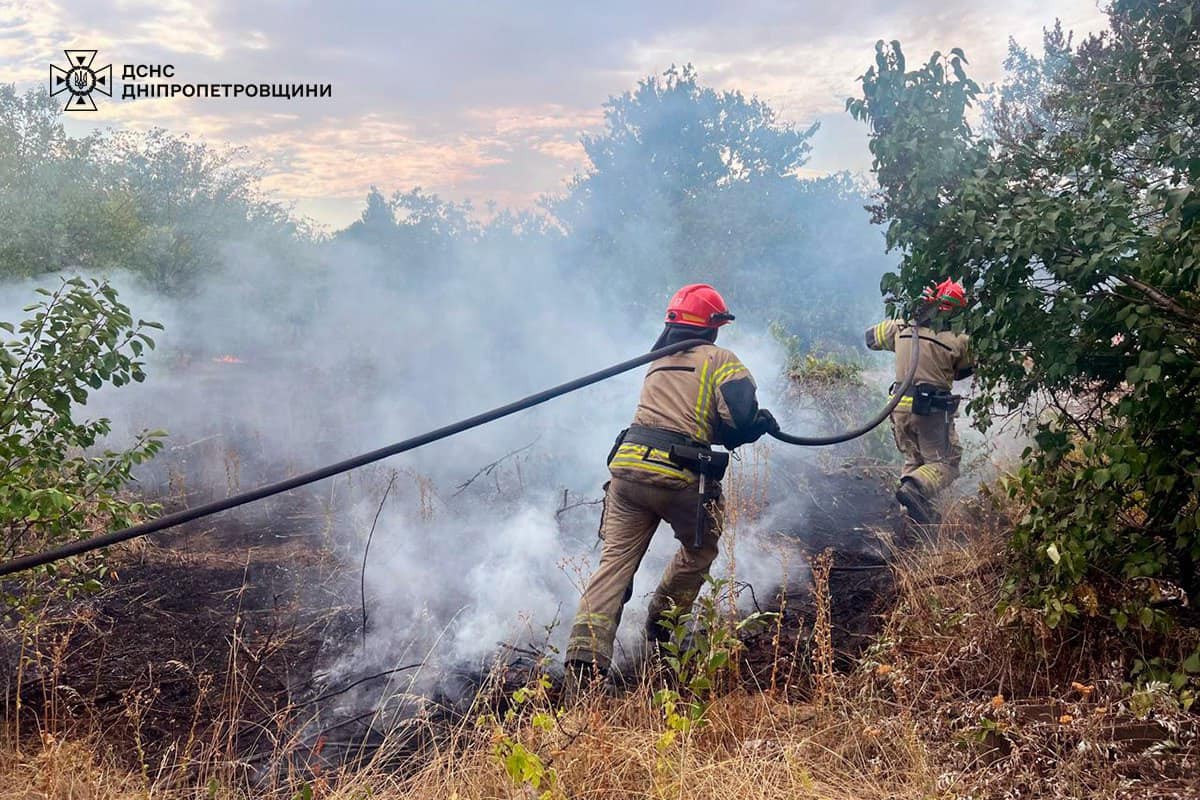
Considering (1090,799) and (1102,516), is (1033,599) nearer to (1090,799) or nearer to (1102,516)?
(1102,516)

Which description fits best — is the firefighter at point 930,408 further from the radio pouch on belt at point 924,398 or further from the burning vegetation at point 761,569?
the burning vegetation at point 761,569

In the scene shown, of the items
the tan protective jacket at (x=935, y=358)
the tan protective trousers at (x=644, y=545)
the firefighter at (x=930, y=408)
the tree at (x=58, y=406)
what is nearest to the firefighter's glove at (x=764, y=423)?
the tan protective trousers at (x=644, y=545)

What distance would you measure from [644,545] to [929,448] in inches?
113

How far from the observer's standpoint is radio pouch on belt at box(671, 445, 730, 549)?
4.24m

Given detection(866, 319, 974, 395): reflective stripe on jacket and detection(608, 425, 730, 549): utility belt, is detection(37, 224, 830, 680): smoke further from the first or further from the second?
detection(866, 319, 974, 395): reflective stripe on jacket

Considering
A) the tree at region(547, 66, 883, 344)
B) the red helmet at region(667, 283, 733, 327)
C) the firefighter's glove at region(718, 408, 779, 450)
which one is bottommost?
the firefighter's glove at region(718, 408, 779, 450)

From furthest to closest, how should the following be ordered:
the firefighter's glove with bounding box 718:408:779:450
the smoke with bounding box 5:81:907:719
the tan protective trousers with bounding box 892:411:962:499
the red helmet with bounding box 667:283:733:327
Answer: the tan protective trousers with bounding box 892:411:962:499 < the smoke with bounding box 5:81:907:719 < the red helmet with bounding box 667:283:733:327 < the firefighter's glove with bounding box 718:408:779:450

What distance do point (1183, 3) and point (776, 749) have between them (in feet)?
11.4

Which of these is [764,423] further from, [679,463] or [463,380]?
[463,380]

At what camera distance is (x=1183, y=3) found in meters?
3.51

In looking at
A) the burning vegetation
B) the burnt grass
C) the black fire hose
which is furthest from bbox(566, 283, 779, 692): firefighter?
the black fire hose

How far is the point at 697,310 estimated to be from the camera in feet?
15.0

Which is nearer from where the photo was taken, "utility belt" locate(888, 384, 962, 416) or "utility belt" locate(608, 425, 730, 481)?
"utility belt" locate(608, 425, 730, 481)

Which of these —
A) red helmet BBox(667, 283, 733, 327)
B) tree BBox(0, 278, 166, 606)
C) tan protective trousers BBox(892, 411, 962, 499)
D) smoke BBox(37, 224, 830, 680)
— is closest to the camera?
tree BBox(0, 278, 166, 606)
